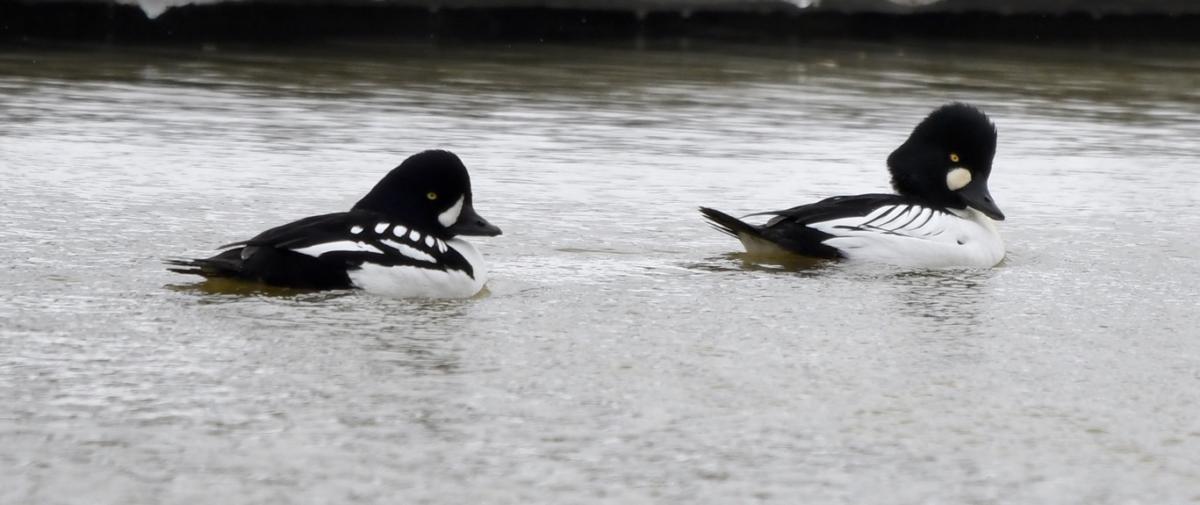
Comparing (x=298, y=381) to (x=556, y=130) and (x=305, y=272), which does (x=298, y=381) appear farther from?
(x=556, y=130)

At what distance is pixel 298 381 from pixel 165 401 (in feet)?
1.27

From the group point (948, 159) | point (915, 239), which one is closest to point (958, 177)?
point (948, 159)

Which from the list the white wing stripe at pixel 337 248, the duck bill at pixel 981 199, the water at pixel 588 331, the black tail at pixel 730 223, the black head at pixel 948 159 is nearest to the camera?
the water at pixel 588 331

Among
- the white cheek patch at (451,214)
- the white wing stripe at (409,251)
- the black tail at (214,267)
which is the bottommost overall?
the black tail at (214,267)

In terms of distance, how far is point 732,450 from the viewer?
442 cm

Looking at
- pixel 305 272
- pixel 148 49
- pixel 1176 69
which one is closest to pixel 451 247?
pixel 305 272

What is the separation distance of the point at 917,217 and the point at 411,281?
2.13 metres

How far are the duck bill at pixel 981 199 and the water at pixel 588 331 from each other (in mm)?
210

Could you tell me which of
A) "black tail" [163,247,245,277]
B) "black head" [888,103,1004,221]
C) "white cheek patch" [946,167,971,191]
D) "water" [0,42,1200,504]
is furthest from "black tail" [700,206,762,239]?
"black tail" [163,247,245,277]

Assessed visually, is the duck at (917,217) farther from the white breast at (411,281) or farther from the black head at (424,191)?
the white breast at (411,281)

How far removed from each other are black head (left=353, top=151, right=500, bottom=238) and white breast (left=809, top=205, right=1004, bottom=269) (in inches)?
57.5

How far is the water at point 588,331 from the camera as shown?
13.9 feet

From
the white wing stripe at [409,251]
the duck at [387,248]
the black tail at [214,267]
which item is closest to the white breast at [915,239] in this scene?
the duck at [387,248]

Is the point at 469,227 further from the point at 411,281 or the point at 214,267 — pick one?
the point at 214,267
